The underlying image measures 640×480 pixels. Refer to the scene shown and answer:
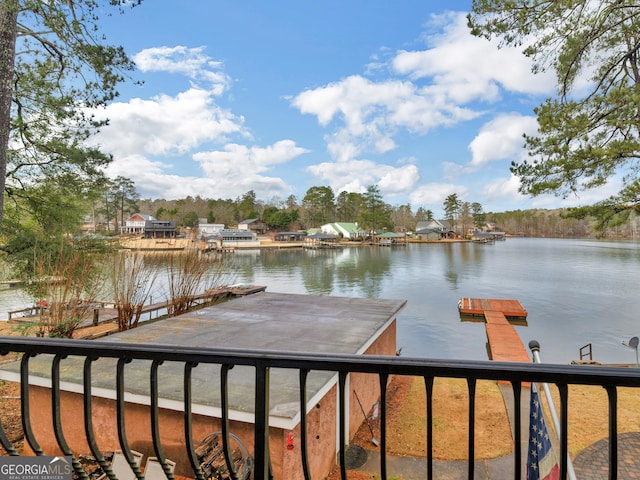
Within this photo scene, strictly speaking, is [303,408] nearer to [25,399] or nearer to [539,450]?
[25,399]

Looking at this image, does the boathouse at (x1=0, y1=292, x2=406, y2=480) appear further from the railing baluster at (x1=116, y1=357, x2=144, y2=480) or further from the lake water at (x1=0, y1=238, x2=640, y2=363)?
the lake water at (x1=0, y1=238, x2=640, y2=363)

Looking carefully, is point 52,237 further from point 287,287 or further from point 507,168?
Result: point 287,287

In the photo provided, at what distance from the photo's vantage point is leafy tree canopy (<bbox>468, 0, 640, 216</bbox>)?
5.50 meters

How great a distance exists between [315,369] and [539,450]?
226cm

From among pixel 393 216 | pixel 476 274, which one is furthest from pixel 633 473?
pixel 393 216

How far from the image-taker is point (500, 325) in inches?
504

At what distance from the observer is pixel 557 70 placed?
20.7 ft

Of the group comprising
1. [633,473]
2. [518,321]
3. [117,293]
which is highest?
[117,293]

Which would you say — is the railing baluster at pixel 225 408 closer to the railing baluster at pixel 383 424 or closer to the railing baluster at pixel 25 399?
the railing baluster at pixel 383 424

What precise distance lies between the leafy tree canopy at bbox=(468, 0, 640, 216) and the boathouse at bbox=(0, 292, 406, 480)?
475 centimetres

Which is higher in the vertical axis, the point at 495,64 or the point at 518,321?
the point at 495,64

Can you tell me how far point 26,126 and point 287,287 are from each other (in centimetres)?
1541

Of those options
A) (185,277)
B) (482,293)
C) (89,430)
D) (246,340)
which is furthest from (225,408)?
(482,293)

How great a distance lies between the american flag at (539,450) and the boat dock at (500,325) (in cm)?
651
